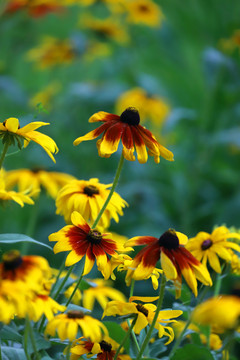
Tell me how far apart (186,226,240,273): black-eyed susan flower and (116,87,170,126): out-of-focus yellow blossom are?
59.4 inches

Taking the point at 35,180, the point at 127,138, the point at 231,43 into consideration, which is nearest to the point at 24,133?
the point at 127,138

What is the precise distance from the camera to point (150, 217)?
1.92 m

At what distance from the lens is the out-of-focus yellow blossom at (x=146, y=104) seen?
7.43 ft

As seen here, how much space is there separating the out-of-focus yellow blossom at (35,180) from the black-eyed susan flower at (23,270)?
0.58 meters

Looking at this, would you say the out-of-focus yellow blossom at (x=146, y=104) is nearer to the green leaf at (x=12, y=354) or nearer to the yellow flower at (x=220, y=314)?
the green leaf at (x=12, y=354)

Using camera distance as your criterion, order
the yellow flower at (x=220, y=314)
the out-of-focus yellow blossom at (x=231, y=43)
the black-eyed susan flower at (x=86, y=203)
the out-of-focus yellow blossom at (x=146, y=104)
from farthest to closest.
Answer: the out-of-focus yellow blossom at (x=146, y=104) → the out-of-focus yellow blossom at (x=231, y=43) → the black-eyed susan flower at (x=86, y=203) → the yellow flower at (x=220, y=314)

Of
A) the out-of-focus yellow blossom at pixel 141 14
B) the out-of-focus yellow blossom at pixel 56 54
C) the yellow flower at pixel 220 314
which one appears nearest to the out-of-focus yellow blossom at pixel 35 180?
the yellow flower at pixel 220 314

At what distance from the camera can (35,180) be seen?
1196 mm

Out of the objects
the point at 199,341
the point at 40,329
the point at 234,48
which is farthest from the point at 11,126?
the point at 234,48

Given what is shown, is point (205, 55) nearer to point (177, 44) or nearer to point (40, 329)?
point (177, 44)

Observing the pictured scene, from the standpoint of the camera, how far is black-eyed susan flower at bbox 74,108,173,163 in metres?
0.68

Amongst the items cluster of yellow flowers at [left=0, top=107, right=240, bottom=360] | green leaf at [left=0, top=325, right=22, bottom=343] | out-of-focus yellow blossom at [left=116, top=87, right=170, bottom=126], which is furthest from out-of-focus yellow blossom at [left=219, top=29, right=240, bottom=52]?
green leaf at [left=0, top=325, right=22, bottom=343]

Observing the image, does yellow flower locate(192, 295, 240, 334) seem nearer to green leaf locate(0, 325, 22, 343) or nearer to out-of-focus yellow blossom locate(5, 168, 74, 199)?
green leaf locate(0, 325, 22, 343)

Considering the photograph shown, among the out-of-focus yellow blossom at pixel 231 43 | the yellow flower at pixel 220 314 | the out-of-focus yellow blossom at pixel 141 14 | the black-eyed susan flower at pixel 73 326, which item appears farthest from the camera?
the out-of-focus yellow blossom at pixel 141 14
